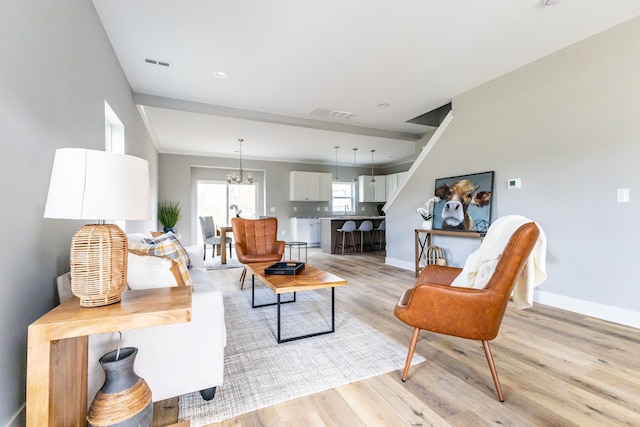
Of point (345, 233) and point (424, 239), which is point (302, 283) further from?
point (345, 233)

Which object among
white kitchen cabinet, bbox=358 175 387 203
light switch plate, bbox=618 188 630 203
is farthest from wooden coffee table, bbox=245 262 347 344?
white kitchen cabinet, bbox=358 175 387 203

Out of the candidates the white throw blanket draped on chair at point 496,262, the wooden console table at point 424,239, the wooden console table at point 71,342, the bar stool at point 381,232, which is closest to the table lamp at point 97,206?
the wooden console table at point 71,342

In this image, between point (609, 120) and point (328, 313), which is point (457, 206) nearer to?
point (609, 120)

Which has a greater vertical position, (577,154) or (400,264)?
(577,154)

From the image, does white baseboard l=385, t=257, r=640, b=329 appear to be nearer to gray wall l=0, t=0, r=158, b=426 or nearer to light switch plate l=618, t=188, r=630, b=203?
light switch plate l=618, t=188, r=630, b=203

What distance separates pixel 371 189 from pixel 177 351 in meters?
8.36

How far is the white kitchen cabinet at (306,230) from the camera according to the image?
27.1 ft

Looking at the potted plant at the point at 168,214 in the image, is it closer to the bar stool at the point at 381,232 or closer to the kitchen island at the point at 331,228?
the kitchen island at the point at 331,228

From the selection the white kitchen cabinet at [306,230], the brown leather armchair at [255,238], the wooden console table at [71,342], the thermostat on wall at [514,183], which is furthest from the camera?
the white kitchen cabinet at [306,230]

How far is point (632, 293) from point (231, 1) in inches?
165

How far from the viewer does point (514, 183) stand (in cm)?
343

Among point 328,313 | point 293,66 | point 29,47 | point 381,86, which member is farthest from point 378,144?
point 29,47

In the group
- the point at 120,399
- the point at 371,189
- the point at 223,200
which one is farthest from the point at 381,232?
the point at 120,399

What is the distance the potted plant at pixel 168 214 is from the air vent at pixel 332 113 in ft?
13.9
